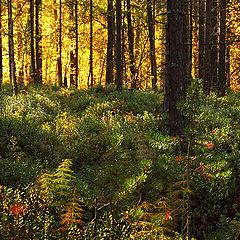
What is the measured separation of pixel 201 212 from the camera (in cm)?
757

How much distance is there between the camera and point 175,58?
416 inches

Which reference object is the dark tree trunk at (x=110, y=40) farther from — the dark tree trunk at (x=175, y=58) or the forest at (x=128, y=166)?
the dark tree trunk at (x=175, y=58)

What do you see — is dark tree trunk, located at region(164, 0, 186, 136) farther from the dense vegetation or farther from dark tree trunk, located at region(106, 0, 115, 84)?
dark tree trunk, located at region(106, 0, 115, 84)

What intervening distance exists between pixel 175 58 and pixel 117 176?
18.0ft

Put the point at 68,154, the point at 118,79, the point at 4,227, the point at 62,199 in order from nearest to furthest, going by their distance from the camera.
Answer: the point at 4,227 < the point at 62,199 < the point at 68,154 < the point at 118,79

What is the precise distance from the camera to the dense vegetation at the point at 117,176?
5.67m

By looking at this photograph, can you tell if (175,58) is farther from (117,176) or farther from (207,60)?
(207,60)

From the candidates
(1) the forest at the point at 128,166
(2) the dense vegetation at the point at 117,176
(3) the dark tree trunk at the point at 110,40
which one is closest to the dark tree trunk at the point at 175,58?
(1) the forest at the point at 128,166

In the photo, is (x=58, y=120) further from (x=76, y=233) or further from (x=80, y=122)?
(x=76, y=233)

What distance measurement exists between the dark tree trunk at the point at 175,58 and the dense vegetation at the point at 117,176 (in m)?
0.94

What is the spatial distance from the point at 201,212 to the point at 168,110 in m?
4.22

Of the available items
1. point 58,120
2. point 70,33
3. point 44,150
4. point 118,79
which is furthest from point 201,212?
point 70,33

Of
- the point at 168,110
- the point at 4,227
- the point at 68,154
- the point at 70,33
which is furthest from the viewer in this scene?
the point at 70,33

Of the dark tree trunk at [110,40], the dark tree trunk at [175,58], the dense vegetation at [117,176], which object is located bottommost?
the dense vegetation at [117,176]
